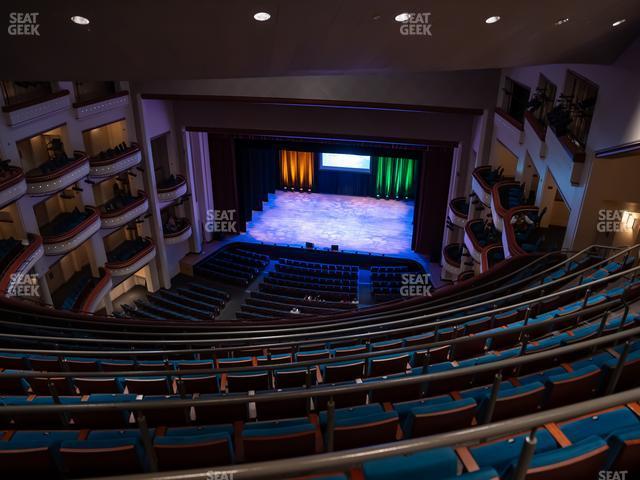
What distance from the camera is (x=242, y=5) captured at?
4941 mm

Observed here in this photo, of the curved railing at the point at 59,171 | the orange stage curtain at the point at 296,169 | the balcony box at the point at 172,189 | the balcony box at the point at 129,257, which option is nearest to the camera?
the curved railing at the point at 59,171

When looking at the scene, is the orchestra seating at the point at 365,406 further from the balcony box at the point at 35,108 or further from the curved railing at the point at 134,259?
the curved railing at the point at 134,259

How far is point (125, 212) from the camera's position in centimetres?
1691

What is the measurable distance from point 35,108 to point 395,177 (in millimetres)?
19732

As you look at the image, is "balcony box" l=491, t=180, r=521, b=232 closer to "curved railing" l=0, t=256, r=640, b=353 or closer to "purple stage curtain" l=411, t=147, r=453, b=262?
"curved railing" l=0, t=256, r=640, b=353

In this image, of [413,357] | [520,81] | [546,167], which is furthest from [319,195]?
[413,357]

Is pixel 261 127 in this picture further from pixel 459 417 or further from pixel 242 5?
pixel 459 417

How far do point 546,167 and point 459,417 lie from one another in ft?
32.0

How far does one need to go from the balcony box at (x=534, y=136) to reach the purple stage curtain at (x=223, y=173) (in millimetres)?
13579

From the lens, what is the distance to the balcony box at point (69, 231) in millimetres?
13938

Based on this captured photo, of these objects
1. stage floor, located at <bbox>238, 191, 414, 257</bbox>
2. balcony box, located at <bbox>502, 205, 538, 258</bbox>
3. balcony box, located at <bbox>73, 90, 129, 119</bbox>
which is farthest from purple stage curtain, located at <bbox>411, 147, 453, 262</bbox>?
balcony box, located at <bbox>73, 90, 129, 119</bbox>

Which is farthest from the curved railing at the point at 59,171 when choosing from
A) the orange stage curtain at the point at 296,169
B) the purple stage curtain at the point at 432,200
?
the orange stage curtain at the point at 296,169

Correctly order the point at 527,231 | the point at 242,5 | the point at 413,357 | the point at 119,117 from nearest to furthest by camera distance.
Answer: the point at 242,5, the point at 413,357, the point at 527,231, the point at 119,117

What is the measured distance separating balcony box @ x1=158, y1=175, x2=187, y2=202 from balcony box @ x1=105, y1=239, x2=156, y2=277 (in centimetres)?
197
